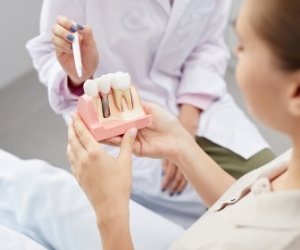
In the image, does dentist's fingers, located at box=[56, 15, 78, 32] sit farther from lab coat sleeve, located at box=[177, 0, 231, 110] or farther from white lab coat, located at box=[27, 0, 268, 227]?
lab coat sleeve, located at box=[177, 0, 231, 110]

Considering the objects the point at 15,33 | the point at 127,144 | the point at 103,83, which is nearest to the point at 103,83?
the point at 103,83

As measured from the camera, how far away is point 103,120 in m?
0.78

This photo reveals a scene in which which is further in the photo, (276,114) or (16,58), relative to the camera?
(16,58)

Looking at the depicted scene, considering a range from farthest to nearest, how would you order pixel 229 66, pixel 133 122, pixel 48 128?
pixel 229 66, pixel 48 128, pixel 133 122

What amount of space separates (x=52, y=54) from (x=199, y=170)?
0.50m

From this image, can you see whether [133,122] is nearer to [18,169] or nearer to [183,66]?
[18,169]

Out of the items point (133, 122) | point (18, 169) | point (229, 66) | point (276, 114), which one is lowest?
point (229, 66)

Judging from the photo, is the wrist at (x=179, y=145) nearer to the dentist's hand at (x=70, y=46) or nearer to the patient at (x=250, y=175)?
the patient at (x=250, y=175)

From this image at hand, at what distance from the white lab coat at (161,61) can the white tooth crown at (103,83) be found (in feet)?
1.09

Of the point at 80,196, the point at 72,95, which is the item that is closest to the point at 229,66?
the point at 72,95

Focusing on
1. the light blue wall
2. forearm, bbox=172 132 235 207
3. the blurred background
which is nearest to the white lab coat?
forearm, bbox=172 132 235 207

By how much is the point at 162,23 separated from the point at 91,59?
0.77 ft

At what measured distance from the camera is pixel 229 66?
215 cm

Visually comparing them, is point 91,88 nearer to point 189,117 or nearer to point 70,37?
point 70,37
